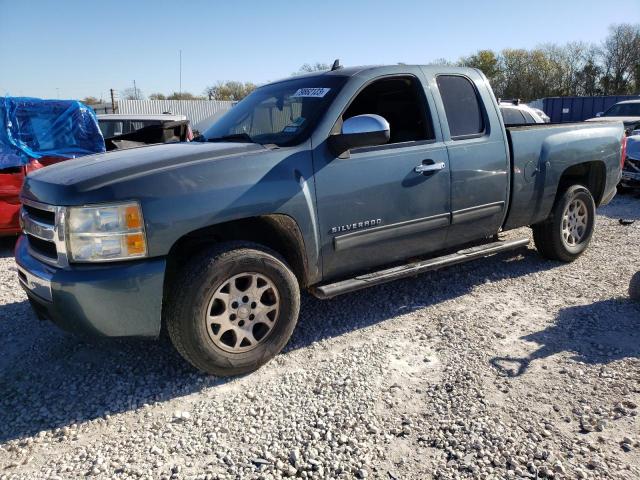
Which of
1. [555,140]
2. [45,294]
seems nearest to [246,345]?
[45,294]

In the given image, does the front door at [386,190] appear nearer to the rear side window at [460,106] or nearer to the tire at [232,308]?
the rear side window at [460,106]

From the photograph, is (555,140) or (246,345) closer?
(246,345)

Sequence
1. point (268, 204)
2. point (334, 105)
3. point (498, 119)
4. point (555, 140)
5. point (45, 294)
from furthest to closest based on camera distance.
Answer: point (555, 140) < point (498, 119) < point (334, 105) < point (268, 204) < point (45, 294)

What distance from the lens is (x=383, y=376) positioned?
10.2 ft

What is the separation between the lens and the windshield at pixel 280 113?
3467 millimetres

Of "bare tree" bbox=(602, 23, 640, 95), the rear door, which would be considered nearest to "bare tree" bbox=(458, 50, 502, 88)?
"bare tree" bbox=(602, 23, 640, 95)

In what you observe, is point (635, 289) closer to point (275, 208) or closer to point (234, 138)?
point (275, 208)

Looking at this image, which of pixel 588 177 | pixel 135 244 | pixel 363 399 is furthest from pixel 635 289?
pixel 135 244

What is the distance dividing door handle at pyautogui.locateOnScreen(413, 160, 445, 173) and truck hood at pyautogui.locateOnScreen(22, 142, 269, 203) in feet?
3.95

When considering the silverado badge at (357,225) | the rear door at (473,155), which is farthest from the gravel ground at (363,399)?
the silverado badge at (357,225)

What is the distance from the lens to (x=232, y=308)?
120 inches

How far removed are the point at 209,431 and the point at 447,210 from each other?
2.42 meters

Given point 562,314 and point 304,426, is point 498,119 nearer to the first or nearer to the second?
point 562,314

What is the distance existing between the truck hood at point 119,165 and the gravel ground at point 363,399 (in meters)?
1.23
